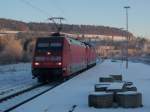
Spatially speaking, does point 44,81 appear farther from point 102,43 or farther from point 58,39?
point 102,43

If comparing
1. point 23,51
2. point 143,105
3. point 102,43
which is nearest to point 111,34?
point 102,43

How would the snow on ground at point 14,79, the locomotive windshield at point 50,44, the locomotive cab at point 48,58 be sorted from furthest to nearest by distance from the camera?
1. the locomotive windshield at point 50,44
2. the locomotive cab at point 48,58
3. the snow on ground at point 14,79

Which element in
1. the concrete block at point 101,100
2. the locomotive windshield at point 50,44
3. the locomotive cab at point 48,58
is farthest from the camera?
the locomotive windshield at point 50,44

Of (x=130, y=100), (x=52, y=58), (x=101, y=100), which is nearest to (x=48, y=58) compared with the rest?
(x=52, y=58)

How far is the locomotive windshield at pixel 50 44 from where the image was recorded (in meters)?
34.8

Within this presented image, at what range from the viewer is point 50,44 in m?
35.0

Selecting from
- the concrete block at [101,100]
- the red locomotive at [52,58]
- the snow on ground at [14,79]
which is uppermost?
the red locomotive at [52,58]

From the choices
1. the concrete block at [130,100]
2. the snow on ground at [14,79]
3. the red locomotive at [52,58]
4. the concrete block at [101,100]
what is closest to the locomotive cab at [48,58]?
the red locomotive at [52,58]

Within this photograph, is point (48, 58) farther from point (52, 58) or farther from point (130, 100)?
point (130, 100)

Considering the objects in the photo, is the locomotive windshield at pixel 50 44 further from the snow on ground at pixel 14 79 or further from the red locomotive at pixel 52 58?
the snow on ground at pixel 14 79

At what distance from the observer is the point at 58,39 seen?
115 feet

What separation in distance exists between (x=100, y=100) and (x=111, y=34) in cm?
17893

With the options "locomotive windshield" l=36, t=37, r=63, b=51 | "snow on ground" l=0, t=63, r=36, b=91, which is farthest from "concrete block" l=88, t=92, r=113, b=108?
"locomotive windshield" l=36, t=37, r=63, b=51

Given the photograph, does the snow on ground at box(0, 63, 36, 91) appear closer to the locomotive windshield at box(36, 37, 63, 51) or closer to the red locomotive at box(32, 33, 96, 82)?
the red locomotive at box(32, 33, 96, 82)
